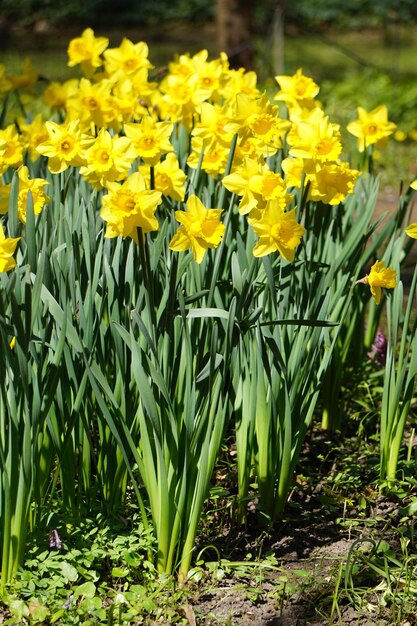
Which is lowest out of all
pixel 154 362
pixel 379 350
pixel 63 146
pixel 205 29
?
pixel 205 29

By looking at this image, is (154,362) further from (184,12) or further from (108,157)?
(184,12)

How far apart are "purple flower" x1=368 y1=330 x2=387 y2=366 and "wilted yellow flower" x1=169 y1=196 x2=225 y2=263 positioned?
4.21 ft

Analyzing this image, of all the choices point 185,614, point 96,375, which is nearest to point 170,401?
point 96,375

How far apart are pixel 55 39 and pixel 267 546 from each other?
13.6 metres

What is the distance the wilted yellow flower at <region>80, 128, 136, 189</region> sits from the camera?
2238mm

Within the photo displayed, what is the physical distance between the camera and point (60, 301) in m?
2.15

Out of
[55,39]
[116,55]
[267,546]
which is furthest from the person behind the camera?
[55,39]

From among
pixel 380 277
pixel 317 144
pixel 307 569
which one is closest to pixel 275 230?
pixel 380 277

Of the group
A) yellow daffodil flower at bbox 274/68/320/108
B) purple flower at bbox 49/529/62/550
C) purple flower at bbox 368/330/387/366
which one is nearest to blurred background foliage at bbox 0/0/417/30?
yellow daffodil flower at bbox 274/68/320/108

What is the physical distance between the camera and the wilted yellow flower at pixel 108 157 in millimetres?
2238

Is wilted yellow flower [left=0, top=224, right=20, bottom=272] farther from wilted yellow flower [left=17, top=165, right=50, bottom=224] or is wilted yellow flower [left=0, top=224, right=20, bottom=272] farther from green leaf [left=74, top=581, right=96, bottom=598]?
green leaf [left=74, top=581, right=96, bottom=598]

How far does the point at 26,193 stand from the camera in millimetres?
2264

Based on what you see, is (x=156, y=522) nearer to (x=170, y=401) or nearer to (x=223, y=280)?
(x=170, y=401)

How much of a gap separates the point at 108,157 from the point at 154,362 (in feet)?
1.90
